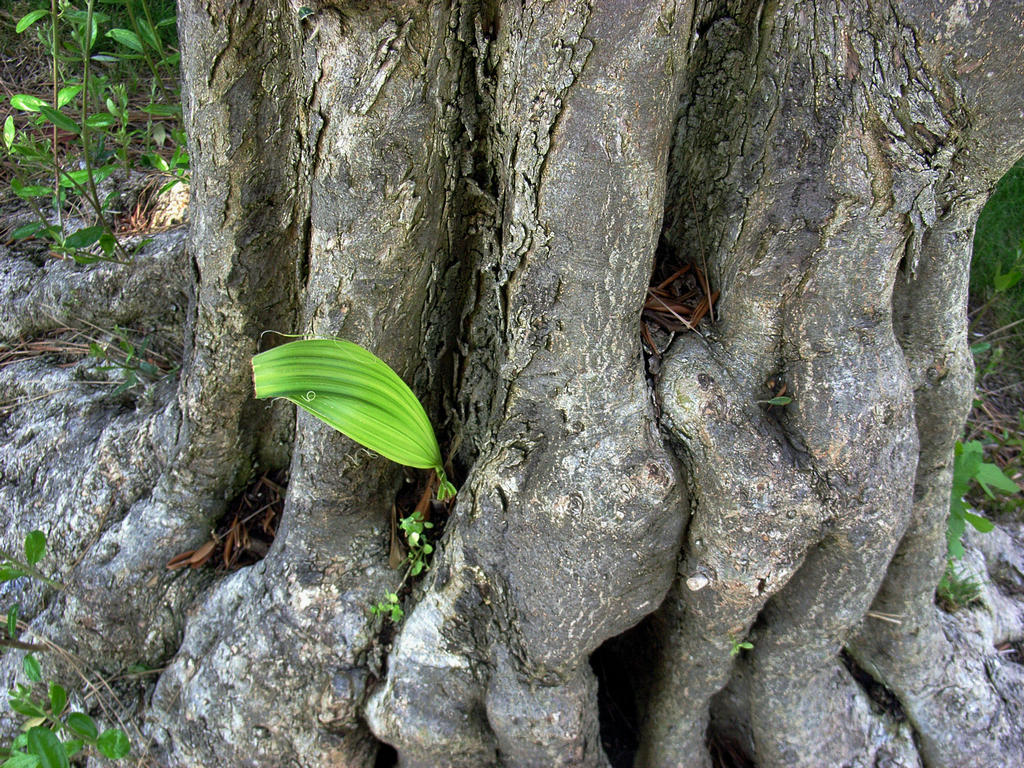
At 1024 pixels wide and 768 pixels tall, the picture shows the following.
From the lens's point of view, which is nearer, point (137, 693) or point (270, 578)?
point (270, 578)

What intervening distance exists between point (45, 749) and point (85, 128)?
173cm

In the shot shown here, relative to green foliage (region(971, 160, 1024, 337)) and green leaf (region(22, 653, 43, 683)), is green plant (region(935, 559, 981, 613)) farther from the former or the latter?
green leaf (region(22, 653, 43, 683))

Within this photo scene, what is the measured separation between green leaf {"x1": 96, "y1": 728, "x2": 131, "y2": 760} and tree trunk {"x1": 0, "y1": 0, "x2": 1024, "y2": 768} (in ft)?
0.53

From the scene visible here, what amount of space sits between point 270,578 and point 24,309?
1.69 meters

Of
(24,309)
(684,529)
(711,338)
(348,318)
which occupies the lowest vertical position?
(24,309)

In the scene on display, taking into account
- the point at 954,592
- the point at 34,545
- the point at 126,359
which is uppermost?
the point at 954,592

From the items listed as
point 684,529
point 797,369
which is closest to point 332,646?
point 684,529

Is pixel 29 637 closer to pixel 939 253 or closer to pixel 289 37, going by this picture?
pixel 289 37

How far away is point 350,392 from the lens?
1452 mm

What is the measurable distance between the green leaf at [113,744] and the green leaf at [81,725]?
0.02 m

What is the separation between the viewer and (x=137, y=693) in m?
2.09

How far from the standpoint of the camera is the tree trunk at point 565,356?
55.8 inches

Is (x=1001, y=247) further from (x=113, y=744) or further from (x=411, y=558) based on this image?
(x=113, y=744)

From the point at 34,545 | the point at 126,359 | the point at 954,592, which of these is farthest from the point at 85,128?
the point at 954,592
